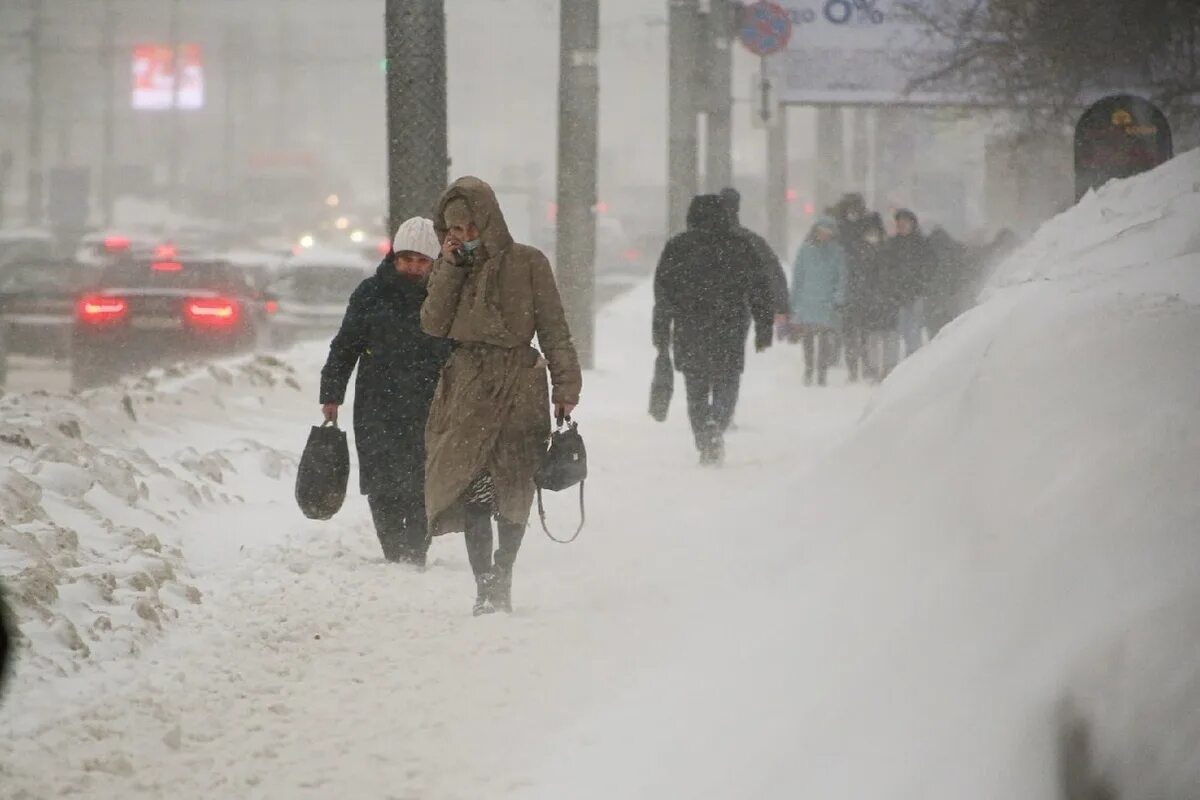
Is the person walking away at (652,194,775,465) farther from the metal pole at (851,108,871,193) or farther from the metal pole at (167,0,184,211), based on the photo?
the metal pole at (167,0,184,211)

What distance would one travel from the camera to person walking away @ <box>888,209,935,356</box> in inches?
774

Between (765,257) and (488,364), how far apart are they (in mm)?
10139

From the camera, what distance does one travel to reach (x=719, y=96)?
23.9m

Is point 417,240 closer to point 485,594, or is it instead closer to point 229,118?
point 485,594

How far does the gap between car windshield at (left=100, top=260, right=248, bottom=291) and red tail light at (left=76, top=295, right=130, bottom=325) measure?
1265mm

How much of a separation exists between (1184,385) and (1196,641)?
3.37 feet

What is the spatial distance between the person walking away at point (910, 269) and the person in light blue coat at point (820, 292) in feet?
2.09

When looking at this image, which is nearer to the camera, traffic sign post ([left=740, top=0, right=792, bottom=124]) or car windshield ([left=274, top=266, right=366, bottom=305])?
car windshield ([left=274, top=266, right=366, bottom=305])

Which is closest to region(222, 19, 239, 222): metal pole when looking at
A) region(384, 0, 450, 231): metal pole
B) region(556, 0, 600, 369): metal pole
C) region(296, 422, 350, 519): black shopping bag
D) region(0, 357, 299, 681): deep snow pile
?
region(556, 0, 600, 369): metal pole

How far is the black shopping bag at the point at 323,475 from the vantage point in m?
8.09

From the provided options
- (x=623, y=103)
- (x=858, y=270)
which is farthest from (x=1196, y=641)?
(x=623, y=103)

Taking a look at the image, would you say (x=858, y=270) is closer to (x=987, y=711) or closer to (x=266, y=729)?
(x=266, y=729)

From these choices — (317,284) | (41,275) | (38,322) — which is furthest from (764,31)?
(38,322)

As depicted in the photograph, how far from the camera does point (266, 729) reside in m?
5.77
